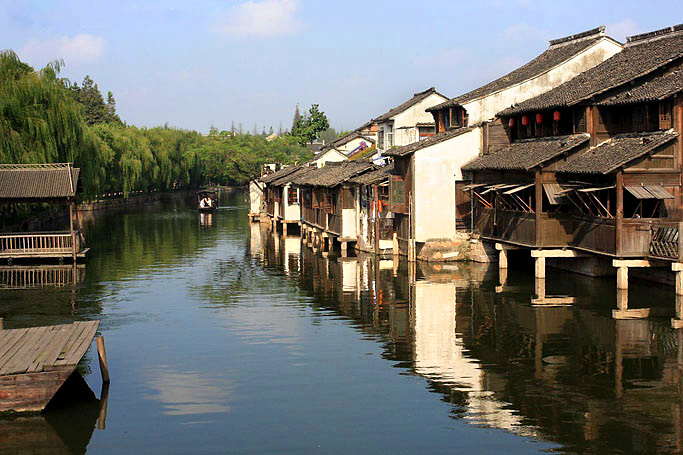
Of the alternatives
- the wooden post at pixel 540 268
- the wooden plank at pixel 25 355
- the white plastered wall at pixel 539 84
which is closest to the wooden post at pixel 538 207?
the wooden post at pixel 540 268

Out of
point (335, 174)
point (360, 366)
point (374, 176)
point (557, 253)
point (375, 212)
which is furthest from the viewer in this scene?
point (335, 174)

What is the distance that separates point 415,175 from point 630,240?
1318cm

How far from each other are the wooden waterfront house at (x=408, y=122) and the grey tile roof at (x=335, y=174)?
3.02 m

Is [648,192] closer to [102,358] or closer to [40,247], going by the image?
[102,358]

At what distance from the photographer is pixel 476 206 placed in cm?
3856

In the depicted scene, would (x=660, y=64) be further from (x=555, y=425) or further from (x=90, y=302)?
(x=90, y=302)

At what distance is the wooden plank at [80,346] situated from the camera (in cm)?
1641

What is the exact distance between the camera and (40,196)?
38812mm

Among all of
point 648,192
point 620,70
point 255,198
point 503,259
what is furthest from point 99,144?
point 648,192

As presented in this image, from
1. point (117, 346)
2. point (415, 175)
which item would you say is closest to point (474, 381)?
point (117, 346)

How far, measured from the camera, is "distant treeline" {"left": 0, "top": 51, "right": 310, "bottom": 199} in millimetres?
47656

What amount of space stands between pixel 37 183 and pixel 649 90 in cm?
2667

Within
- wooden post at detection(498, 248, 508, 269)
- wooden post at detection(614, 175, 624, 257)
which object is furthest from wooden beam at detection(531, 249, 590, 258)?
wooden post at detection(498, 248, 508, 269)

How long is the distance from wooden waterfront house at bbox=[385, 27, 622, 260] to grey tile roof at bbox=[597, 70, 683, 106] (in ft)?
25.8
